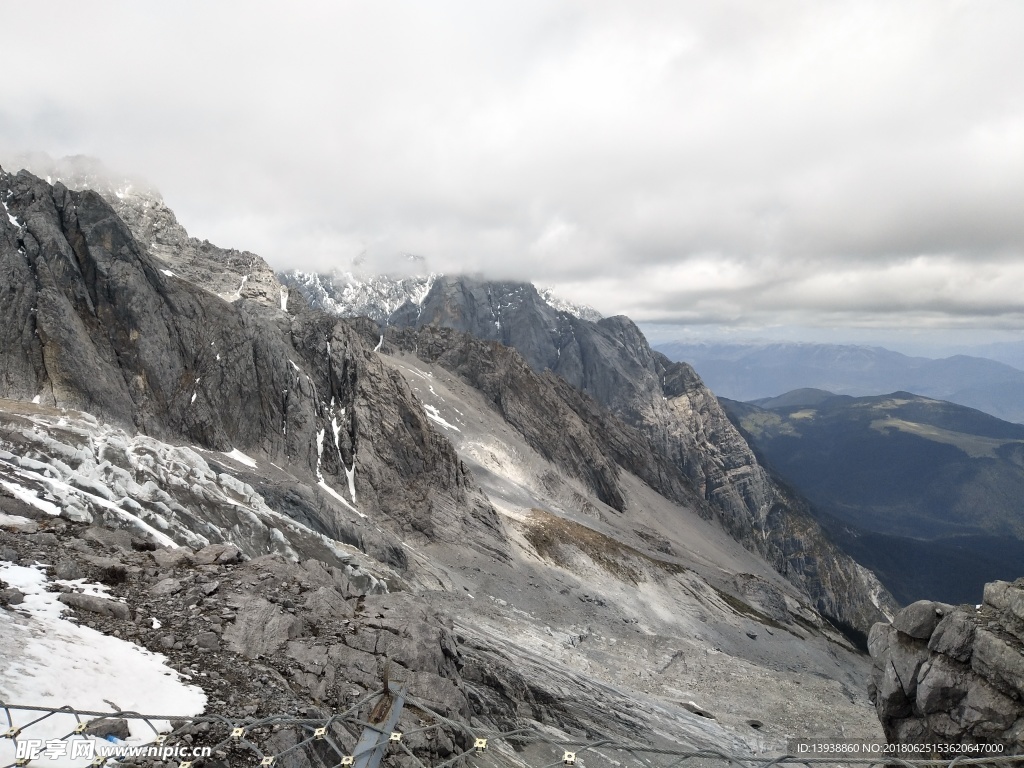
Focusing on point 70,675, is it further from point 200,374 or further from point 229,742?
point 200,374

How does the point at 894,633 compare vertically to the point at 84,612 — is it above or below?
below

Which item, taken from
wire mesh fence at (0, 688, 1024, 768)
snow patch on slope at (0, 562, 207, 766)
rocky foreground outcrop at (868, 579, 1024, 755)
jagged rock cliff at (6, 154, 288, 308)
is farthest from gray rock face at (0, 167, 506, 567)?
rocky foreground outcrop at (868, 579, 1024, 755)

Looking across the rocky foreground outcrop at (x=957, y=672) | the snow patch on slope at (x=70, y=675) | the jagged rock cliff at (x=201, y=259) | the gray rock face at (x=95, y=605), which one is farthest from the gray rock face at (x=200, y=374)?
the rocky foreground outcrop at (x=957, y=672)

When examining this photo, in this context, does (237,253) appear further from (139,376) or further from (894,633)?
(894,633)

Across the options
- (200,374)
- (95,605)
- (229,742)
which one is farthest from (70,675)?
(200,374)

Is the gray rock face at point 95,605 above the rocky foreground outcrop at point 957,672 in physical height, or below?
above

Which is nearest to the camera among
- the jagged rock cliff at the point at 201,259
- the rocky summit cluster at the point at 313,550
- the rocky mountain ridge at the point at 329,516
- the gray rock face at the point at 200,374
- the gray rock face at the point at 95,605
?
the gray rock face at the point at 95,605

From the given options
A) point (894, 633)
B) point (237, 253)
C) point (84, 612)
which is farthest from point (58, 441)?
point (237, 253)

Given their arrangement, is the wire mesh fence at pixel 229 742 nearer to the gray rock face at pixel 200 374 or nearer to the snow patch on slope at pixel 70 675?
the snow patch on slope at pixel 70 675
